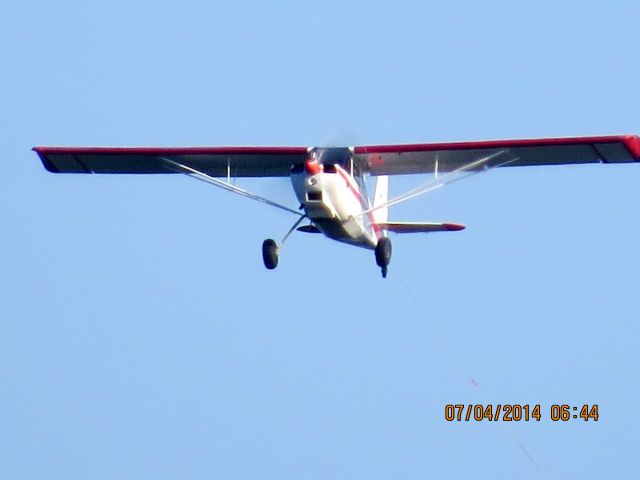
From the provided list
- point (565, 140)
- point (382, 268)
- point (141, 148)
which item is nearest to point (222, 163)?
point (141, 148)

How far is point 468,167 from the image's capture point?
2648 cm

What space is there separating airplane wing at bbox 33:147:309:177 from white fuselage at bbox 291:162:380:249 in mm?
1376

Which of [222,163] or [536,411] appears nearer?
[536,411]

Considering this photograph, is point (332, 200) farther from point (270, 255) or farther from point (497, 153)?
point (497, 153)

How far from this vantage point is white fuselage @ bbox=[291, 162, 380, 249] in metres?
24.5

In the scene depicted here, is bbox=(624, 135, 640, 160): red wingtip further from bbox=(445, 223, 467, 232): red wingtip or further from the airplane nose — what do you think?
the airplane nose

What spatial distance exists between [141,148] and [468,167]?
513 cm

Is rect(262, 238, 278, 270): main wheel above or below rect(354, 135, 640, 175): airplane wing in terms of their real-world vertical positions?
below

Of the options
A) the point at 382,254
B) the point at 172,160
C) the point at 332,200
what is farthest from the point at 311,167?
the point at 172,160

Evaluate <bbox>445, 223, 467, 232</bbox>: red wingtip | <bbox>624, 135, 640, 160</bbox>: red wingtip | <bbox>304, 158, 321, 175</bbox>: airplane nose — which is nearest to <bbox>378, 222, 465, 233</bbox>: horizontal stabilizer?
<bbox>445, 223, 467, 232</bbox>: red wingtip

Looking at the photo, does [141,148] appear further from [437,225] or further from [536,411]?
[536,411]

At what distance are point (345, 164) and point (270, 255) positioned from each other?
170 centimetres

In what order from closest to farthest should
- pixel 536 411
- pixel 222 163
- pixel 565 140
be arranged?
pixel 536 411 → pixel 565 140 → pixel 222 163

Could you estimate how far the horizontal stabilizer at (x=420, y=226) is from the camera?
2694cm
